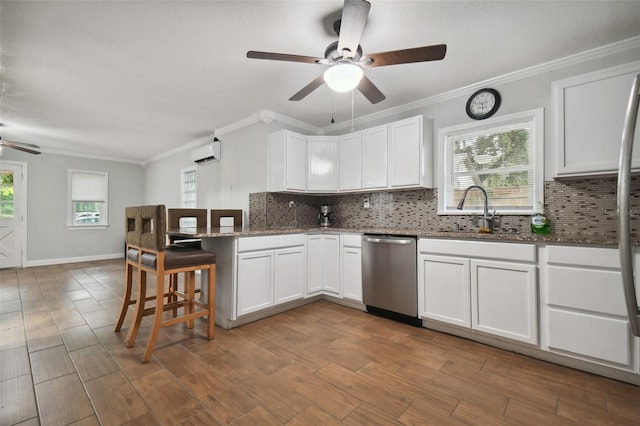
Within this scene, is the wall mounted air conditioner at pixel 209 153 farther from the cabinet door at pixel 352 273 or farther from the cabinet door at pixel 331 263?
the cabinet door at pixel 352 273

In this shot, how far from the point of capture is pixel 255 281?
2.86 meters

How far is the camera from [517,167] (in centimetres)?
280

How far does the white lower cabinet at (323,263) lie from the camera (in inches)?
135

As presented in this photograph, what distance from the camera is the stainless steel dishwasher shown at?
2.80m

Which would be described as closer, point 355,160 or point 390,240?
Answer: point 390,240

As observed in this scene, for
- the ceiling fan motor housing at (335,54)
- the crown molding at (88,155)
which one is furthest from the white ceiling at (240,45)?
the crown molding at (88,155)

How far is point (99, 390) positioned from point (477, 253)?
2.86 m

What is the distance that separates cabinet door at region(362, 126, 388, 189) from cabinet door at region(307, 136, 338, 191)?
479mm

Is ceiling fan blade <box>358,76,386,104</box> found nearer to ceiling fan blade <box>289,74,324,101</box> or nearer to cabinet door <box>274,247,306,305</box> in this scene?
ceiling fan blade <box>289,74,324,101</box>

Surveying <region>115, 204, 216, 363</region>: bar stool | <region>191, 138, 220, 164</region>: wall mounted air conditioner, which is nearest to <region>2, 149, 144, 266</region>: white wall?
<region>191, 138, 220, 164</region>: wall mounted air conditioner

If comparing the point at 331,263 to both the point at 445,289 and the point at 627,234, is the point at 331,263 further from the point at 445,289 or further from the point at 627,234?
the point at 627,234

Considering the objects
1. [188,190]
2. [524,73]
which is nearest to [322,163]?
[524,73]

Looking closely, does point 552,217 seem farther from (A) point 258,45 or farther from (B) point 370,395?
(A) point 258,45

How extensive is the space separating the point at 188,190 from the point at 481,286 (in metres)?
5.43
